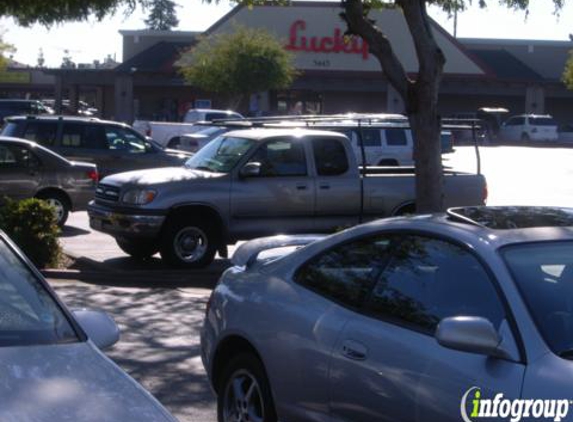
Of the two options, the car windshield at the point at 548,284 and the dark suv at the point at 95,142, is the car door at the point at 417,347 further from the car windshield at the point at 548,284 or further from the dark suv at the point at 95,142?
the dark suv at the point at 95,142

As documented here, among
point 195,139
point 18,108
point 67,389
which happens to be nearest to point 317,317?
point 67,389

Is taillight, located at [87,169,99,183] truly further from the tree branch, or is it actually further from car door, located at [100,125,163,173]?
the tree branch

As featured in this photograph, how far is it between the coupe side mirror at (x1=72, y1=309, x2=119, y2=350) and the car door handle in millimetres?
1146

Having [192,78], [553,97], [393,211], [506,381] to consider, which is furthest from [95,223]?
[553,97]

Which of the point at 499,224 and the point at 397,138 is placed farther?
the point at 397,138

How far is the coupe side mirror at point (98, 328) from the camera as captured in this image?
200 inches

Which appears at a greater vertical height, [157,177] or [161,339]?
[157,177]

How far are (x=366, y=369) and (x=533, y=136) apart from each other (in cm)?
5723

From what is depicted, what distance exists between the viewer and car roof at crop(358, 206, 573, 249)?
5270 millimetres

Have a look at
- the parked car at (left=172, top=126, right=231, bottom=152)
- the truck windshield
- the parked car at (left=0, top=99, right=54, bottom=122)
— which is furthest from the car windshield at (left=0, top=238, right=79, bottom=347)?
the parked car at (left=0, top=99, right=54, bottom=122)

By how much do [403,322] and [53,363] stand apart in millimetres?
1773

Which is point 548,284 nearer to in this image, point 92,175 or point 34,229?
point 34,229

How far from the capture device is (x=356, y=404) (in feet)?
17.9

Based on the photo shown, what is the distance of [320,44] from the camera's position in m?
57.3
